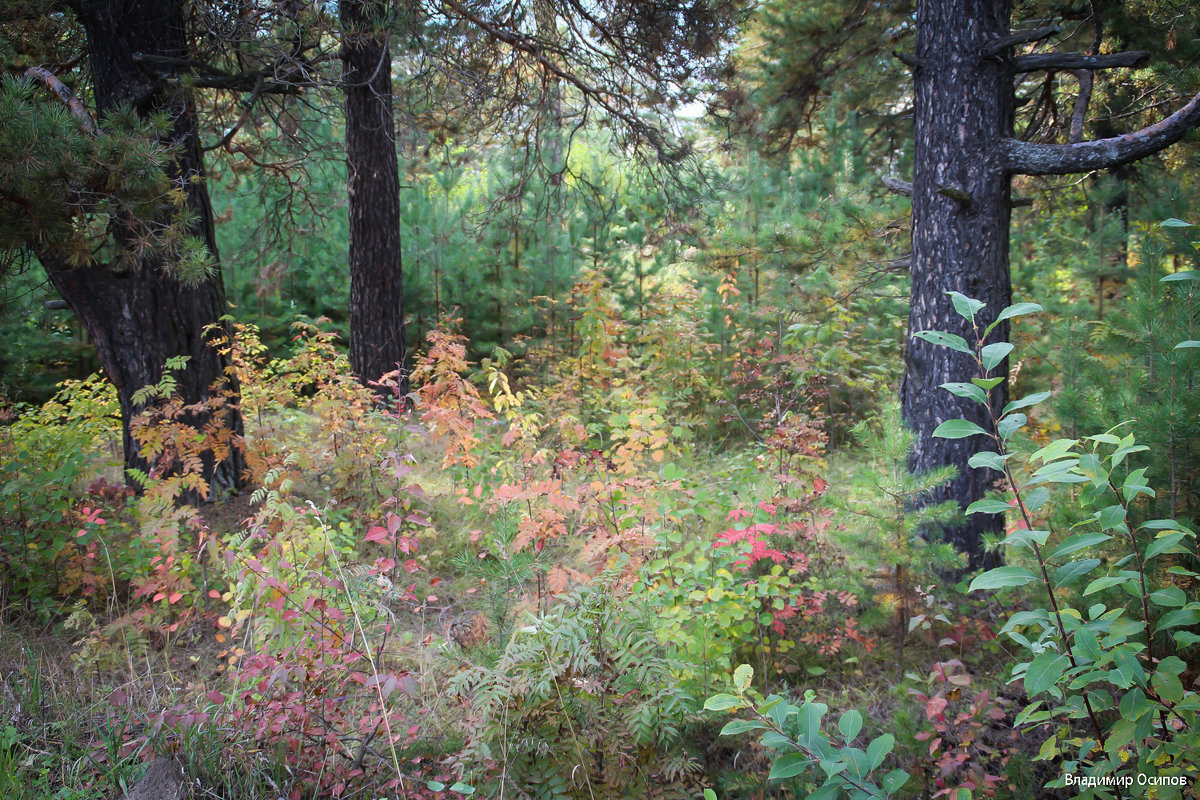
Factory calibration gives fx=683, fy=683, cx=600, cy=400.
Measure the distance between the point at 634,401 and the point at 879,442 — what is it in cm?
244

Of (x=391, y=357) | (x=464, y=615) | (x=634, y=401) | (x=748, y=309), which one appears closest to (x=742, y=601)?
(x=464, y=615)

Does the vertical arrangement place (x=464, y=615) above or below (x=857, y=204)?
below

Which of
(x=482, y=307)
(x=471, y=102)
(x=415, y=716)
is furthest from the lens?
(x=482, y=307)

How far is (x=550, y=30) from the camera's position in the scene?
6535 millimetres

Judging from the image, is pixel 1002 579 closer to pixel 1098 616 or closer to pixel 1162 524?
pixel 1162 524

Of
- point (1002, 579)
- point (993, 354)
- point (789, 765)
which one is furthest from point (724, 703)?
point (993, 354)

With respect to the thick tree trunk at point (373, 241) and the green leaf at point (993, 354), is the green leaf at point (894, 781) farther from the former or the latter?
the thick tree trunk at point (373, 241)

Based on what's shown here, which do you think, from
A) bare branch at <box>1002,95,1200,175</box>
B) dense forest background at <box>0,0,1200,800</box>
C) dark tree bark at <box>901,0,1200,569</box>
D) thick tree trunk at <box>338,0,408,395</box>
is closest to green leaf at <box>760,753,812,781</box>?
dense forest background at <box>0,0,1200,800</box>

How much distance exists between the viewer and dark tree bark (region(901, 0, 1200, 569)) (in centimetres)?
362

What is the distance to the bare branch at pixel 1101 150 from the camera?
307 centimetres

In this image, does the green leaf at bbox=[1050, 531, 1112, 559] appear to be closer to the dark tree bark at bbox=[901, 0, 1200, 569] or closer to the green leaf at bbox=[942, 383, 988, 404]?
the green leaf at bbox=[942, 383, 988, 404]

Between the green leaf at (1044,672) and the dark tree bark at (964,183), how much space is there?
248cm

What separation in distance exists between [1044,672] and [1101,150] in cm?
311

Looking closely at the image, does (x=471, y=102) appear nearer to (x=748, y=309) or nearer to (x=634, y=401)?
(x=634, y=401)
